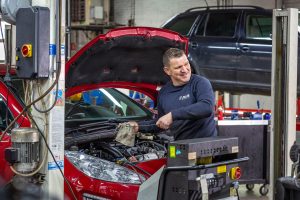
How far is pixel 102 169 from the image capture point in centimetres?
449

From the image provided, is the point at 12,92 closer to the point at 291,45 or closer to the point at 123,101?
the point at 123,101

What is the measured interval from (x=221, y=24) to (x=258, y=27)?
23.4 inches

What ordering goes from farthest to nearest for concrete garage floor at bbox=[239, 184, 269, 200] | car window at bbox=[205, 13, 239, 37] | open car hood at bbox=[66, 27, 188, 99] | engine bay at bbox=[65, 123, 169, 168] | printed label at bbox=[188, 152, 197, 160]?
1. car window at bbox=[205, 13, 239, 37]
2. concrete garage floor at bbox=[239, 184, 269, 200]
3. engine bay at bbox=[65, 123, 169, 168]
4. open car hood at bbox=[66, 27, 188, 99]
5. printed label at bbox=[188, 152, 197, 160]

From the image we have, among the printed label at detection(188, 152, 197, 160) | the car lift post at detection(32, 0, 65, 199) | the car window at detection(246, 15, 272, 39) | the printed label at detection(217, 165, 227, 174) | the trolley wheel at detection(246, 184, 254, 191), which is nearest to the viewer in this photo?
the printed label at detection(188, 152, 197, 160)

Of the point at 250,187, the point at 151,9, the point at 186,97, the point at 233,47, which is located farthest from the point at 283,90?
the point at 151,9

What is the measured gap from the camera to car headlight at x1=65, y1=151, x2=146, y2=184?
4.39m

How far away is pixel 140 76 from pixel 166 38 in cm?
67

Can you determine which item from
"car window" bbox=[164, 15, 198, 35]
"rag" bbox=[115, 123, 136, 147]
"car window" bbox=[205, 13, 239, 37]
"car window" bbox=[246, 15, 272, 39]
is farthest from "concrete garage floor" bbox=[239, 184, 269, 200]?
"rag" bbox=[115, 123, 136, 147]

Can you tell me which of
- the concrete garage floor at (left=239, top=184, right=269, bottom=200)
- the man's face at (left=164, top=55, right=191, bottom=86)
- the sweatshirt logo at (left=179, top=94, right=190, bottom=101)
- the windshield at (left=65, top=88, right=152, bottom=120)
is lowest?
the concrete garage floor at (left=239, top=184, right=269, bottom=200)

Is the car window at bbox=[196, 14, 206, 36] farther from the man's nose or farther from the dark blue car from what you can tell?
the man's nose

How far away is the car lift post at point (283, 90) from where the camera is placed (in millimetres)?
4305

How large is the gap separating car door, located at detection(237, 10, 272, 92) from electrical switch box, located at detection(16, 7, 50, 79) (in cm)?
453

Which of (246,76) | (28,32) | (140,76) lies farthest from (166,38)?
(246,76)

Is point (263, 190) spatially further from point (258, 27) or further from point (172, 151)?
point (172, 151)
